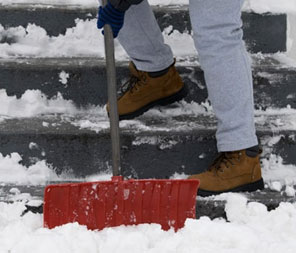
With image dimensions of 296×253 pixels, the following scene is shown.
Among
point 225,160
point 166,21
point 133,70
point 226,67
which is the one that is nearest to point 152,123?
point 133,70

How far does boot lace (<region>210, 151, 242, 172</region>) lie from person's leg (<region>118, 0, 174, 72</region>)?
54 centimetres

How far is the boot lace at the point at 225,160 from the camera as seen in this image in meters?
2.40

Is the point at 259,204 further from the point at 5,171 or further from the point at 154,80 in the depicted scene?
the point at 5,171

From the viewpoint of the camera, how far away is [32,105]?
→ 2779 millimetres

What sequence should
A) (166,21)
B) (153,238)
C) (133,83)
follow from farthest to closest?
(166,21) < (133,83) < (153,238)

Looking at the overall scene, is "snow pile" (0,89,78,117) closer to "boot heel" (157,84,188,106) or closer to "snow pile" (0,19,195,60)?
"snow pile" (0,19,195,60)

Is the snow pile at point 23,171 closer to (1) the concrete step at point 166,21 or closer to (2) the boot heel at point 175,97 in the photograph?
(2) the boot heel at point 175,97

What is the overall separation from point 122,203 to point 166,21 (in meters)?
1.24

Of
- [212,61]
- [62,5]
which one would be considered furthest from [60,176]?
[62,5]

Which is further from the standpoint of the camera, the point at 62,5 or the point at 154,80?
the point at 62,5

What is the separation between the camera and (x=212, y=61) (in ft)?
7.58

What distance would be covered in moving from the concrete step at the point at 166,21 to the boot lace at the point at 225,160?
0.85 m

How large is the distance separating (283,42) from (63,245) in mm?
1700

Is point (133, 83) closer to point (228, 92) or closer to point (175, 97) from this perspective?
point (175, 97)
